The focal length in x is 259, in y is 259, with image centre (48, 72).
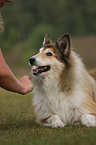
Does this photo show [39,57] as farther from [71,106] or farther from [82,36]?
[82,36]

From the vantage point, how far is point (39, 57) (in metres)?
4.50

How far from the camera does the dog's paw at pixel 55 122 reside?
4.25 m

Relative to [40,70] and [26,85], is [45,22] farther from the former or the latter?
[26,85]

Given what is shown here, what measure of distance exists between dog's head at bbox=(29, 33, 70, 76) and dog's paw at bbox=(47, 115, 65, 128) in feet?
2.51

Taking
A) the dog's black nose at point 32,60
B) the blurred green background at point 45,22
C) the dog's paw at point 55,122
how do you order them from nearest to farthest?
the dog's paw at point 55,122
the dog's black nose at point 32,60
the blurred green background at point 45,22

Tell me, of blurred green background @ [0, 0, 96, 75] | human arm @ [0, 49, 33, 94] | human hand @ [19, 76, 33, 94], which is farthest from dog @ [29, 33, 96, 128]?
blurred green background @ [0, 0, 96, 75]

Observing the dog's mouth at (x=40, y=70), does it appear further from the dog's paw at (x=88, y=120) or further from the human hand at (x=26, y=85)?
the dog's paw at (x=88, y=120)

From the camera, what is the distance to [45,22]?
208 feet

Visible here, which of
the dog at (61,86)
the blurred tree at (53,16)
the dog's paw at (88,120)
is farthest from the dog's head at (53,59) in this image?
the blurred tree at (53,16)

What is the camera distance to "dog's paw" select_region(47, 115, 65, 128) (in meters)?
4.25

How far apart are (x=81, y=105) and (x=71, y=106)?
0.56ft

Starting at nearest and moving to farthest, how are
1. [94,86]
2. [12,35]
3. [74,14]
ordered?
[94,86] < [12,35] < [74,14]

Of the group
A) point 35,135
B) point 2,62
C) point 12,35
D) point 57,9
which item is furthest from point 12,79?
point 57,9

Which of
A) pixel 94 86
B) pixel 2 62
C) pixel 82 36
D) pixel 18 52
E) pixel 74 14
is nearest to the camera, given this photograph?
pixel 2 62
